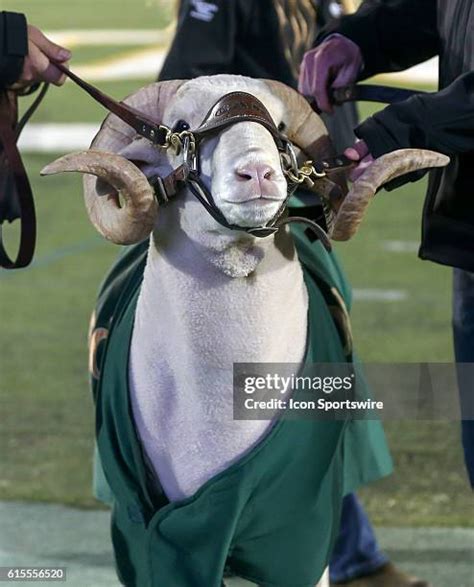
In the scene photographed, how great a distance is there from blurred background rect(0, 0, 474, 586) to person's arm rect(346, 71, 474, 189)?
208cm

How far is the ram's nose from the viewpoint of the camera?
282 cm

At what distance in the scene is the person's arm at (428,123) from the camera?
9.96 feet

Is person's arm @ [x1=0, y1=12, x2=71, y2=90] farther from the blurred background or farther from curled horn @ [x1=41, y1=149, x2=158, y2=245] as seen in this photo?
the blurred background

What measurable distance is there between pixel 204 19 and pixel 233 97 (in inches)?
63.8

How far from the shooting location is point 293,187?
3.05 metres

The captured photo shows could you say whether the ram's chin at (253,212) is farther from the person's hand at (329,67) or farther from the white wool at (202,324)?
the person's hand at (329,67)

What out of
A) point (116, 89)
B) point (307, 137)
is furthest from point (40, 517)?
point (116, 89)

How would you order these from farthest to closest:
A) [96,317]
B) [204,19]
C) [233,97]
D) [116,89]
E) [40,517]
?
[116,89], [40,517], [204,19], [96,317], [233,97]

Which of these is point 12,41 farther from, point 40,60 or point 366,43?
point 366,43

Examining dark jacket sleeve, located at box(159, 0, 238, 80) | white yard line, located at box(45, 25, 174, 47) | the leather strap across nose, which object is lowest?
white yard line, located at box(45, 25, 174, 47)

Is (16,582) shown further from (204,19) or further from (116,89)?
(116,89)

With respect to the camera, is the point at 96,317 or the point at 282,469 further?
the point at 96,317

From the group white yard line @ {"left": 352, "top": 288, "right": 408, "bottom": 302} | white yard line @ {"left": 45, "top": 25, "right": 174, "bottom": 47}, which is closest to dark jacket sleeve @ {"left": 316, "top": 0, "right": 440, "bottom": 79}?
white yard line @ {"left": 352, "top": 288, "right": 408, "bottom": 302}

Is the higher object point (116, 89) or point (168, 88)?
point (168, 88)
